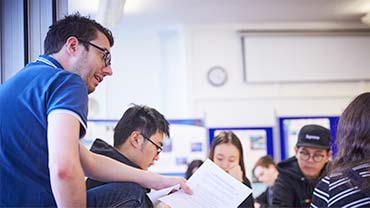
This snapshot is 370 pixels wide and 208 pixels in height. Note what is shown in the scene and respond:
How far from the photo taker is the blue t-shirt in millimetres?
1065

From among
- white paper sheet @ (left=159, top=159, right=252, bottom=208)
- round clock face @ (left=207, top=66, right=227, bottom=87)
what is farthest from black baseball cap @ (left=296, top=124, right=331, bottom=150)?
round clock face @ (left=207, top=66, right=227, bottom=87)

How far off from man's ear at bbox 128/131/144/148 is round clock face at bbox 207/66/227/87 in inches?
166

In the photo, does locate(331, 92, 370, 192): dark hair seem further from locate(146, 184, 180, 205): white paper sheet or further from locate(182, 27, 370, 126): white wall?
locate(182, 27, 370, 126): white wall

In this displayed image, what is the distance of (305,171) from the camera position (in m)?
2.66

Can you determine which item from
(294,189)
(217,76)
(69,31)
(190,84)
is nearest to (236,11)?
(217,76)

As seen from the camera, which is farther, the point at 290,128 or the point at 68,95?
the point at 290,128

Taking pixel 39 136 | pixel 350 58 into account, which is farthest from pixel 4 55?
pixel 350 58

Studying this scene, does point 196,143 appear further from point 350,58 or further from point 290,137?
point 350,58

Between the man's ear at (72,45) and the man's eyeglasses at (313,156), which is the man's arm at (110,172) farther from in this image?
the man's eyeglasses at (313,156)

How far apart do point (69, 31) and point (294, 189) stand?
1.87 m

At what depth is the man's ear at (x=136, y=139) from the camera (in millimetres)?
1626

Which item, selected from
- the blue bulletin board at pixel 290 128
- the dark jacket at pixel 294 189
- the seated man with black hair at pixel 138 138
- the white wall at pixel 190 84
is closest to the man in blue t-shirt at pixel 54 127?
the seated man with black hair at pixel 138 138

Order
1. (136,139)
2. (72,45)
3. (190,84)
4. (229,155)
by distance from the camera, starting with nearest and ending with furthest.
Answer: (72,45)
(136,139)
(229,155)
(190,84)

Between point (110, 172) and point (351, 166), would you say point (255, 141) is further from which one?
point (110, 172)
